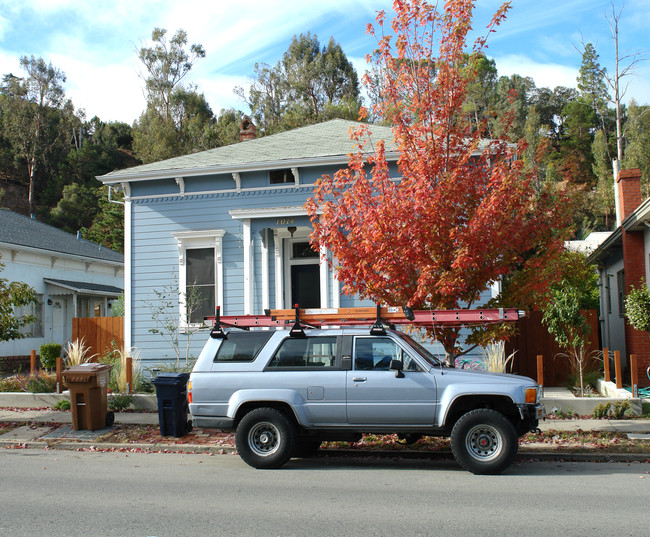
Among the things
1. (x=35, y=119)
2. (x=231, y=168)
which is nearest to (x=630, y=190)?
(x=231, y=168)

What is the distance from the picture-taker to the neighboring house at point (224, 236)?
15.5 metres

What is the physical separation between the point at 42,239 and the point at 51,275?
1634 mm

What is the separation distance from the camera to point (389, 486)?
24.6ft

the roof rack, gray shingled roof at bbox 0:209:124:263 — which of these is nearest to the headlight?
the roof rack

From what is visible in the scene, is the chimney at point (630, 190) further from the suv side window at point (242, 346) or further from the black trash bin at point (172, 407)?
the black trash bin at point (172, 407)

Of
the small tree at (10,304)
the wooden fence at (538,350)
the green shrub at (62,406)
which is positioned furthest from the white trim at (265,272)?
the wooden fence at (538,350)

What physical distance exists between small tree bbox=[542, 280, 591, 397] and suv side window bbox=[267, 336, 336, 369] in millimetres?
6745

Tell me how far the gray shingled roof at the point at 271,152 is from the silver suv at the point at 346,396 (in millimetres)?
7281

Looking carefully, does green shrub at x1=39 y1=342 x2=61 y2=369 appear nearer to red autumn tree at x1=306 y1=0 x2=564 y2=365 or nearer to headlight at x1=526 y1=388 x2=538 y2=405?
red autumn tree at x1=306 y1=0 x2=564 y2=365

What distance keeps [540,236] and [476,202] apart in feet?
3.78

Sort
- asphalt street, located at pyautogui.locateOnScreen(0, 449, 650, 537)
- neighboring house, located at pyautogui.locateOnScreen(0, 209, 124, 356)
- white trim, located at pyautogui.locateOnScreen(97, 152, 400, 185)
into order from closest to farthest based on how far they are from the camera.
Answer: asphalt street, located at pyautogui.locateOnScreen(0, 449, 650, 537) < white trim, located at pyautogui.locateOnScreen(97, 152, 400, 185) < neighboring house, located at pyautogui.locateOnScreen(0, 209, 124, 356)

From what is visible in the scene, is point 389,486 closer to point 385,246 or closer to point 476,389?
point 476,389

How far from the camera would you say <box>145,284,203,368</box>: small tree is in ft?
51.4

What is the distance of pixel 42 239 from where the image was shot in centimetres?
2522
